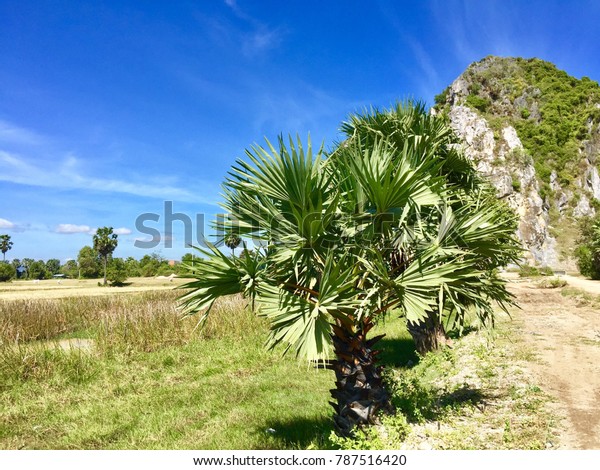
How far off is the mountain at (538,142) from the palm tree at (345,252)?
58.2m

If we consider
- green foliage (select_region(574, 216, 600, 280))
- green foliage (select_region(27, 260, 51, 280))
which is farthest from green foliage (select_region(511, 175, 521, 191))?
green foliage (select_region(27, 260, 51, 280))

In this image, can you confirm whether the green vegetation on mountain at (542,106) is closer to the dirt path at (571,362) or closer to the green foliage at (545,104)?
the green foliage at (545,104)

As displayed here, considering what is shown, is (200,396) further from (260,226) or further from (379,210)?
(379,210)

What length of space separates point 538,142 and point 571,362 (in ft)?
286

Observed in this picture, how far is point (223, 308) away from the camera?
55.7 feet

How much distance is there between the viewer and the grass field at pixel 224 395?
606 cm

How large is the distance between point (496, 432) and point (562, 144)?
9328 centimetres

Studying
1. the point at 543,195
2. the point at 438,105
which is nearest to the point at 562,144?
the point at 543,195

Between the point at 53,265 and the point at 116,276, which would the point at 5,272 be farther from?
the point at 53,265

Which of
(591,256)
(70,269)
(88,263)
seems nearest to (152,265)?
(88,263)

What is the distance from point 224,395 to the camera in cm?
885

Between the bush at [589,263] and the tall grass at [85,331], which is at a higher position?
the bush at [589,263]

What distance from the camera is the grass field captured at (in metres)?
6.06

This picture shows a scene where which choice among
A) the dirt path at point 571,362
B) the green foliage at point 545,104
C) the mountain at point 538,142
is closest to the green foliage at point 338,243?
the dirt path at point 571,362
